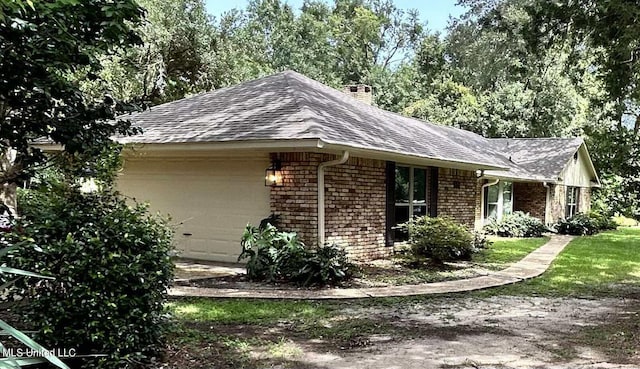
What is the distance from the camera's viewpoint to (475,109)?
30.9 meters

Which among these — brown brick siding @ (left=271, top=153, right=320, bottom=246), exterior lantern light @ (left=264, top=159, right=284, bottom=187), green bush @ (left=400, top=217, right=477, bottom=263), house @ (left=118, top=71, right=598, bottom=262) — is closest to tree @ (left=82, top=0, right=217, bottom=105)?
house @ (left=118, top=71, right=598, bottom=262)

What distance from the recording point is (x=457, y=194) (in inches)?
575

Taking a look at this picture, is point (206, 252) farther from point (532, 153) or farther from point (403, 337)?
point (532, 153)

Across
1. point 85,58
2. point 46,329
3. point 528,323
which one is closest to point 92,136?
point 85,58

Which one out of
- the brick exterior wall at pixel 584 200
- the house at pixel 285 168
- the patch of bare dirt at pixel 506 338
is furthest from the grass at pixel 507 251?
the brick exterior wall at pixel 584 200

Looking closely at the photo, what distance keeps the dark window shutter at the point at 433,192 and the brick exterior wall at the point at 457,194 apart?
0.90 feet

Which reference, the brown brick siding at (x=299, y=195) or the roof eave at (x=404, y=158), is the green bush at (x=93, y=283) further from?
the brown brick siding at (x=299, y=195)

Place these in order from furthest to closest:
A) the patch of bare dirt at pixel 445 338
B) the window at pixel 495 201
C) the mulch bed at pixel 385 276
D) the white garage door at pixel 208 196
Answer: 1. the window at pixel 495 201
2. the white garage door at pixel 208 196
3. the mulch bed at pixel 385 276
4. the patch of bare dirt at pixel 445 338

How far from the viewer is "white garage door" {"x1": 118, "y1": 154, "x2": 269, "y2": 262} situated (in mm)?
10078

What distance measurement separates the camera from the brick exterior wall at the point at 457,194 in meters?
13.9

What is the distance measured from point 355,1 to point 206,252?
3669cm

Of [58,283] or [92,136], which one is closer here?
[58,283]

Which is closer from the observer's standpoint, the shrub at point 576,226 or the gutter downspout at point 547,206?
the shrub at point 576,226

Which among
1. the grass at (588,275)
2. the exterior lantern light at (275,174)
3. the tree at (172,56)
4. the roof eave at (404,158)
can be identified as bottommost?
the grass at (588,275)
